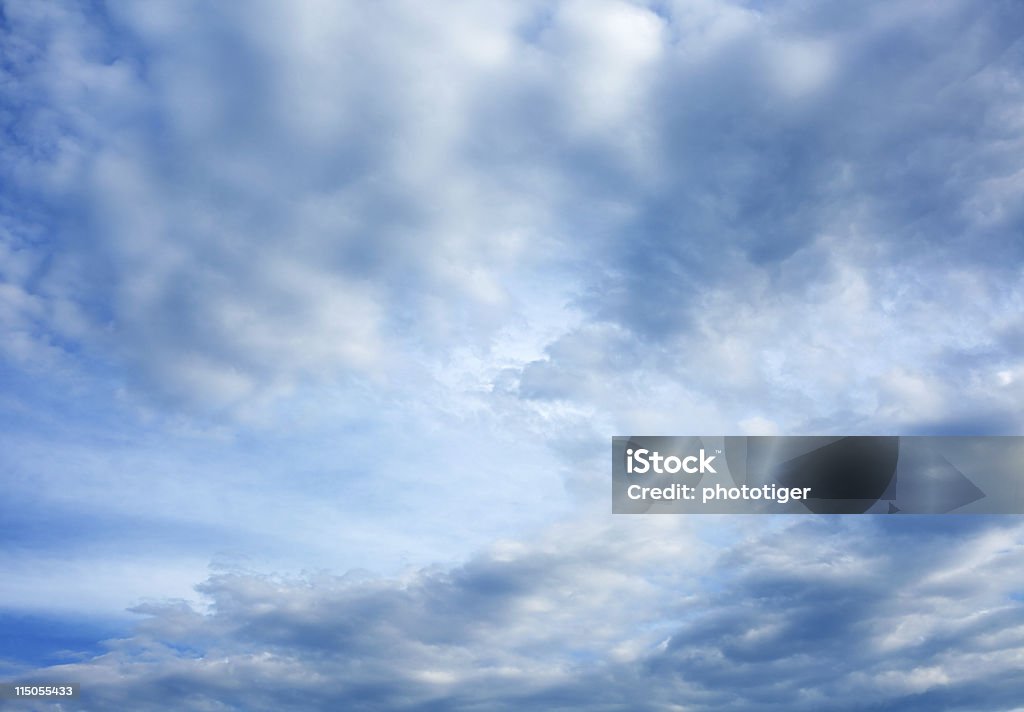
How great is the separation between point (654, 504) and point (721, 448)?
7986 mm

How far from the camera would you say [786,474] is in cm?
7362

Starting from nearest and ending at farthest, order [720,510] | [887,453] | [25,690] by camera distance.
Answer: [720,510] → [887,453] → [25,690]

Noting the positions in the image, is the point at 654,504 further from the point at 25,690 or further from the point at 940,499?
the point at 25,690

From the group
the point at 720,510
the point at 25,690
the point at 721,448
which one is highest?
the point at 721,448

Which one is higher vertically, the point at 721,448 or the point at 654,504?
the point at 721,448

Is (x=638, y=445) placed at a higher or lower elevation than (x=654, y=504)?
higher

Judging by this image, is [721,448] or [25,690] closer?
[721,448]

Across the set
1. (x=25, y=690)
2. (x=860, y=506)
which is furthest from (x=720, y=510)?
(x=25, y=690)

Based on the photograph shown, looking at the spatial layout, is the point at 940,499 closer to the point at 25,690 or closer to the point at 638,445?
the point at 638,445

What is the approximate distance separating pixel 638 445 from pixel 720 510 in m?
9.17

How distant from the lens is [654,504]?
7344 centimetres

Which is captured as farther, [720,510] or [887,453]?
[887,453]

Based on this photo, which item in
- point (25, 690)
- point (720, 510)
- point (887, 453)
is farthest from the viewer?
point (25, 690)

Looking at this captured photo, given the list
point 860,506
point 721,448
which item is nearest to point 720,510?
point 721,448
